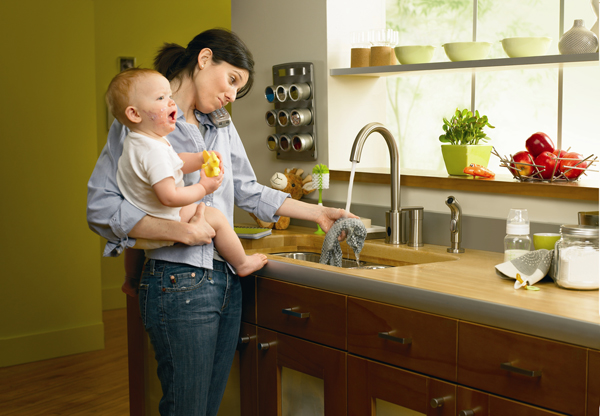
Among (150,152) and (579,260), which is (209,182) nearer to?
(150,152)

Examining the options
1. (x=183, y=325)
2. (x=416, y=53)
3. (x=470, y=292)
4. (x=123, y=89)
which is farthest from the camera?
(x=416, y=53)

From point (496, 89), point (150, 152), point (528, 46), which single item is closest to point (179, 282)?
point (150, 152)

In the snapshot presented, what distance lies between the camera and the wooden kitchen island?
128cm

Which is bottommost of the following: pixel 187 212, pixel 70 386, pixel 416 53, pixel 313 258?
pixel 70 386

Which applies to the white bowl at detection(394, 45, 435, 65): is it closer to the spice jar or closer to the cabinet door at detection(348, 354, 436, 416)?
the spice jar

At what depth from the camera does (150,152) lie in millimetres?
1555

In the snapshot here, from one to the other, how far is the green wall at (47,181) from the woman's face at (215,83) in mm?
2481

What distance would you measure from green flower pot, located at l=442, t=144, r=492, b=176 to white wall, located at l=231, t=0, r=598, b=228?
11 centimetres

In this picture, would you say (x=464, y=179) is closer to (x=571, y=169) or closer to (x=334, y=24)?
(x=571, y=169)

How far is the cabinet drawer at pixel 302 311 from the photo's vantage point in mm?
1717

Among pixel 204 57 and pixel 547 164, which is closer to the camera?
pixel 204 57

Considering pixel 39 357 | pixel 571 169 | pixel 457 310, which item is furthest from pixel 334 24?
pixel 39 357

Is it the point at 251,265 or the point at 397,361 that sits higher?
the point at 251,265

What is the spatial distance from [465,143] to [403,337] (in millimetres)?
961
